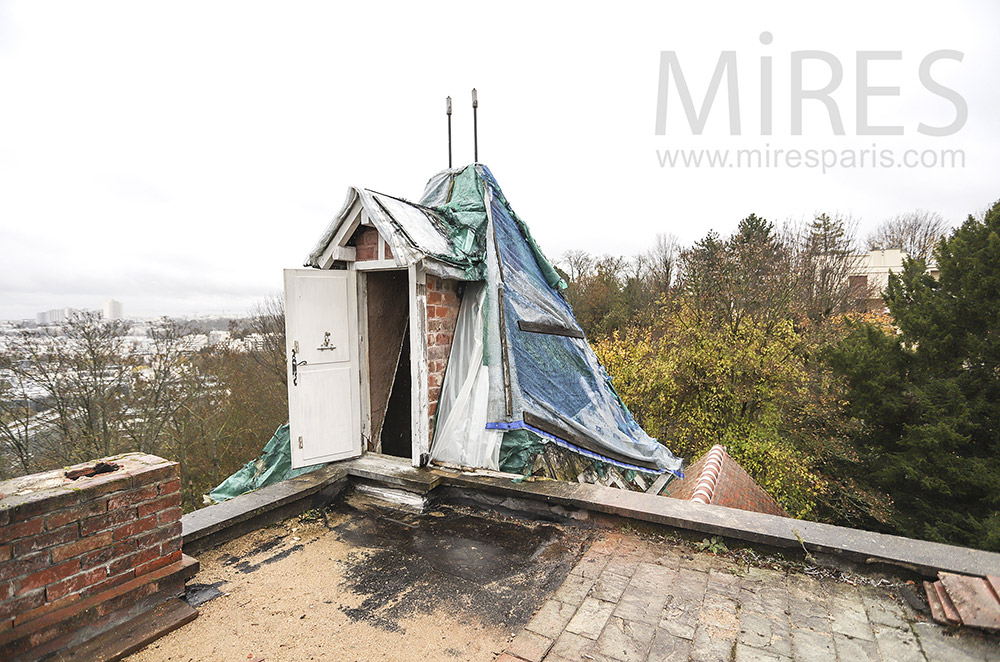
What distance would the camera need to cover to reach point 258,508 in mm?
3242

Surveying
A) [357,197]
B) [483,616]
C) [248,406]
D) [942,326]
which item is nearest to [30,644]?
[483,616]

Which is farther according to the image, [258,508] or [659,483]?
[659,483]

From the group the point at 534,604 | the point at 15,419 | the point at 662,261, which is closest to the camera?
the point at 534,604

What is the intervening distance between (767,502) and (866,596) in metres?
3.38

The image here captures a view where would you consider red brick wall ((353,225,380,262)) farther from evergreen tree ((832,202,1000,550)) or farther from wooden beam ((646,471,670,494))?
evergreen tree ((832,202,1000,550))

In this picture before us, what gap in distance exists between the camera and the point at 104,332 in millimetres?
9703

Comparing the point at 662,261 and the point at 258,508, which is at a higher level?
the point at 662,261

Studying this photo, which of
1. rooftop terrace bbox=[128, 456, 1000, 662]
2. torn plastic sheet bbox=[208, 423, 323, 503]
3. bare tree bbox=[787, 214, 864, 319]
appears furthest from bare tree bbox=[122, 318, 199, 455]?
bare tree bbox=[787, 214, 864, 319]

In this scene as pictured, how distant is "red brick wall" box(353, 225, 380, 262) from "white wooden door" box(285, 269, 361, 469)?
0.19 meters

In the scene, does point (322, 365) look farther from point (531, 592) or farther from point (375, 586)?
point (531, 592)

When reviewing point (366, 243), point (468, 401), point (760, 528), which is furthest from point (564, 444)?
point (366, 243)

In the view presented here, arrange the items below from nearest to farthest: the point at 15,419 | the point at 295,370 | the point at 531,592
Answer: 1. the point at 531,592
2. the point at 295,370
3. the point at 15,419

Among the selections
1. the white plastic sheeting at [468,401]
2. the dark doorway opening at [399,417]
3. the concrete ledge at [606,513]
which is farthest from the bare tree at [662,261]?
the concrete ledge at [606,513]

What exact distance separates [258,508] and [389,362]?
1981 millimetres
